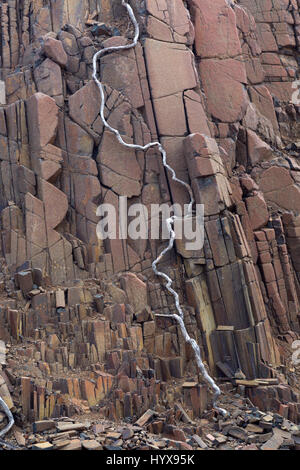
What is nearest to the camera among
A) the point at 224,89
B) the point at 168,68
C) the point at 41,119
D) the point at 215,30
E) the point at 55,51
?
the point at 41,119

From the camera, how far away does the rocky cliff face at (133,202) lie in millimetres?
12492

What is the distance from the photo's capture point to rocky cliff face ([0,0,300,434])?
12.5 metres

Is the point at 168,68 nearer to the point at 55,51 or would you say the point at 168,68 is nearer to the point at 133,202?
the point at 55,51

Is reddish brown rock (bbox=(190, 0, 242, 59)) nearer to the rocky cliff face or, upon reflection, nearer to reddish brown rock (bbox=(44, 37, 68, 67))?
the rocky cliff face

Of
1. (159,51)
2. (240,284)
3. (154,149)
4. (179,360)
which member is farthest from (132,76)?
(179,360)

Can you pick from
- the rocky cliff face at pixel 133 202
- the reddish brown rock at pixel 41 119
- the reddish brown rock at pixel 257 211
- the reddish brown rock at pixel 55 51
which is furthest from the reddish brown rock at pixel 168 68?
the reddish brown rock at pixel 257 211

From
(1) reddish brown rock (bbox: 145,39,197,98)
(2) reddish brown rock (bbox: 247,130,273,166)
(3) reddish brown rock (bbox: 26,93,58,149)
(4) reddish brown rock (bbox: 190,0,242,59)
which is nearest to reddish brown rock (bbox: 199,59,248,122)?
(4) reddish brown rock (bbox: 190,0,242,59)

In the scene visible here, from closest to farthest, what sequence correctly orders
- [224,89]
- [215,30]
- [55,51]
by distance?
[55,51] → [224,89] → [215,30]

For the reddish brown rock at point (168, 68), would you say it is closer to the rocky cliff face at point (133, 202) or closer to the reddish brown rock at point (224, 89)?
the rocky cliff face at point (133, 202)

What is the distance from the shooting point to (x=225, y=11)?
1758 centimetres

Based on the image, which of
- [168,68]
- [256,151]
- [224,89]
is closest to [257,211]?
[256,151]

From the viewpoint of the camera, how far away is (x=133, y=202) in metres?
14.7

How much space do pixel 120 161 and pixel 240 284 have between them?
4.65m

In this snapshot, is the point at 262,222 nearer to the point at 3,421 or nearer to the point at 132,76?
the point at 132,76
